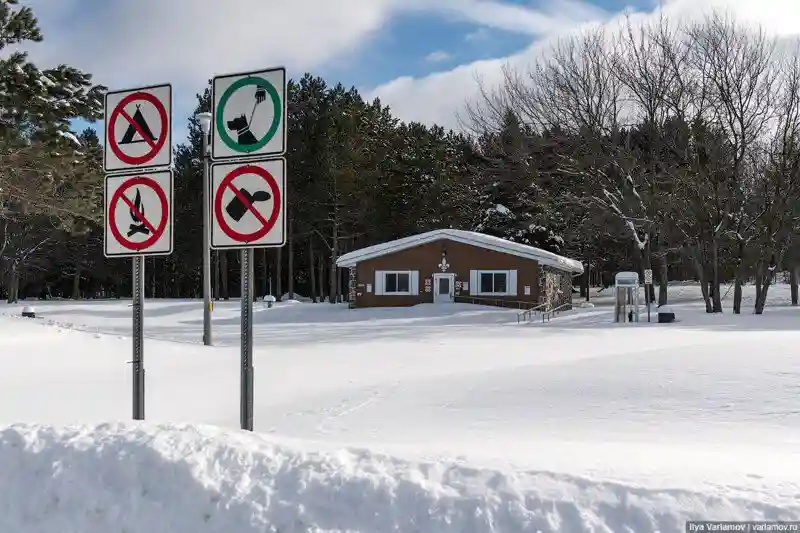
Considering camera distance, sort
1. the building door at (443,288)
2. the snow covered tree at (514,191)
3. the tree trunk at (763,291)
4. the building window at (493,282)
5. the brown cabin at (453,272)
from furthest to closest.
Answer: the building door at (443,288), the building window at (493,282), the brown cabin at (453,272), the snow covered tree at (514,191), the tree trunk at (763,291)

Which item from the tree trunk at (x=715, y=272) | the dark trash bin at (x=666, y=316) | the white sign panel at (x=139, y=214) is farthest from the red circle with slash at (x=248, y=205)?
the tree trunk at (x=715, y=272)

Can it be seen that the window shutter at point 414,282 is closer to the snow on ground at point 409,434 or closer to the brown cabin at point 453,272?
the brown cabin at point 453,272

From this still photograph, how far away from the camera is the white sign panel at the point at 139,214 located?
576 centimetres

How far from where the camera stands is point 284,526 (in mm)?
3816

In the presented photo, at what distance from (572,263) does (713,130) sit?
1250 cm

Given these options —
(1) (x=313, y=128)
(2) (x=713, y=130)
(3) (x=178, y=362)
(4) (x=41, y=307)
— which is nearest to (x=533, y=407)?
(3) (x=178, y=362)

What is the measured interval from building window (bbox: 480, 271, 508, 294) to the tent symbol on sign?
3305cm

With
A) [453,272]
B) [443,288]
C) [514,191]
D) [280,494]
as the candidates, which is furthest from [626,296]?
[280,494]

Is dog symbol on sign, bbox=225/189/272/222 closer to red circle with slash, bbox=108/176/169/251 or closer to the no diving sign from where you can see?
the no diving sign

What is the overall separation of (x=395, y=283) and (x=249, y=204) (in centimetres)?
3428

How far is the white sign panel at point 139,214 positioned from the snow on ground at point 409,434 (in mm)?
1484

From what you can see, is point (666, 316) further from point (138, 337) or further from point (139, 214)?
point (139, 214)

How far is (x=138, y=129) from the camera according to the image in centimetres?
589

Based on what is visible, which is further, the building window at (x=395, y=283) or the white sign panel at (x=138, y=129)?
the building window at (x=395, y=283)
